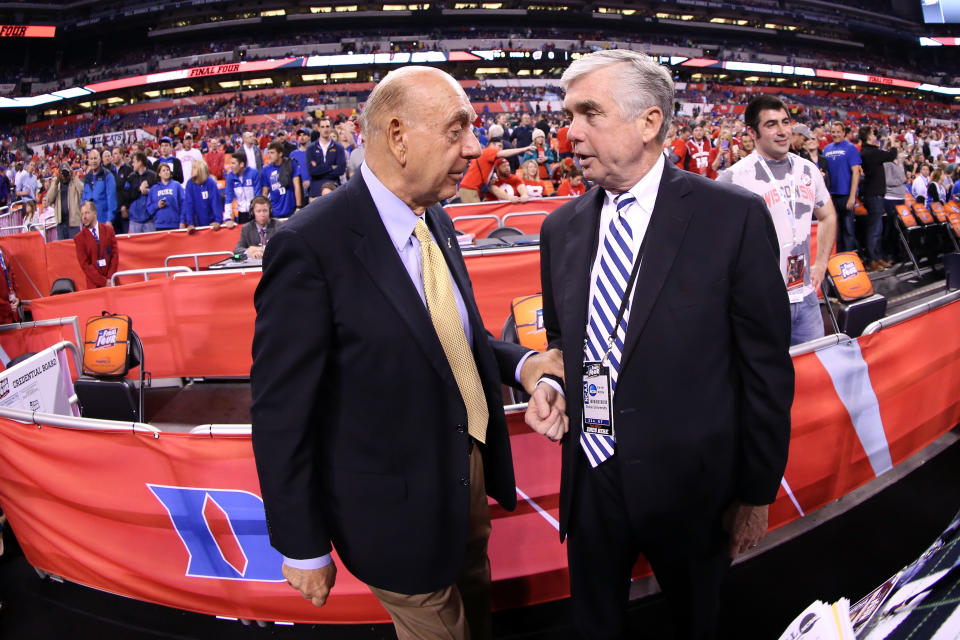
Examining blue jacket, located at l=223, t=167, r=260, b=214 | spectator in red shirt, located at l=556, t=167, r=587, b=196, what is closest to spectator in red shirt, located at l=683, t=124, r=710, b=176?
spectator in red shirt, located at l=556, t=167, r=587, b=196

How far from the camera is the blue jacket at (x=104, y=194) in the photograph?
1027 centimetres

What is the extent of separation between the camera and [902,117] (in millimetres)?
46219

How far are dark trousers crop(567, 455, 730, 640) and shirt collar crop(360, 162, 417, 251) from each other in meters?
0.86

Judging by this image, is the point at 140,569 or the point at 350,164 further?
the point at 350,164

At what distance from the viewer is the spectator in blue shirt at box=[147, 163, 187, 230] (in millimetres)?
9445

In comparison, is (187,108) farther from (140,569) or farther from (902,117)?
(902,117)

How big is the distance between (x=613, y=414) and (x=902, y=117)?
196ft

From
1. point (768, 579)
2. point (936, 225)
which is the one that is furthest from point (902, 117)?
point (768, 579)

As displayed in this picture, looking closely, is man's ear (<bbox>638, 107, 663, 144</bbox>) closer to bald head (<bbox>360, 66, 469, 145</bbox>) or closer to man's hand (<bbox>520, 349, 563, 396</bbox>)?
bald head (<bbox>360, 66, 469, 145</bbox>)

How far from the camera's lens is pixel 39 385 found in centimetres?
354

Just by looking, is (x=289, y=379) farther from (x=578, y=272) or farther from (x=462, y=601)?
(x=462, y=601)

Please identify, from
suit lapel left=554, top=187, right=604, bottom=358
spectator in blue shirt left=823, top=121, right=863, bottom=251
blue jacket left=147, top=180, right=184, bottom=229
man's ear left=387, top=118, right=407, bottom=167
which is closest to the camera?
man's ear left=387, top=118, right=407, bottom=167

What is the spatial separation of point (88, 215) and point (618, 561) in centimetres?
835

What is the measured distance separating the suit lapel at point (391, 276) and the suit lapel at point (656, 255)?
0.51 metres
